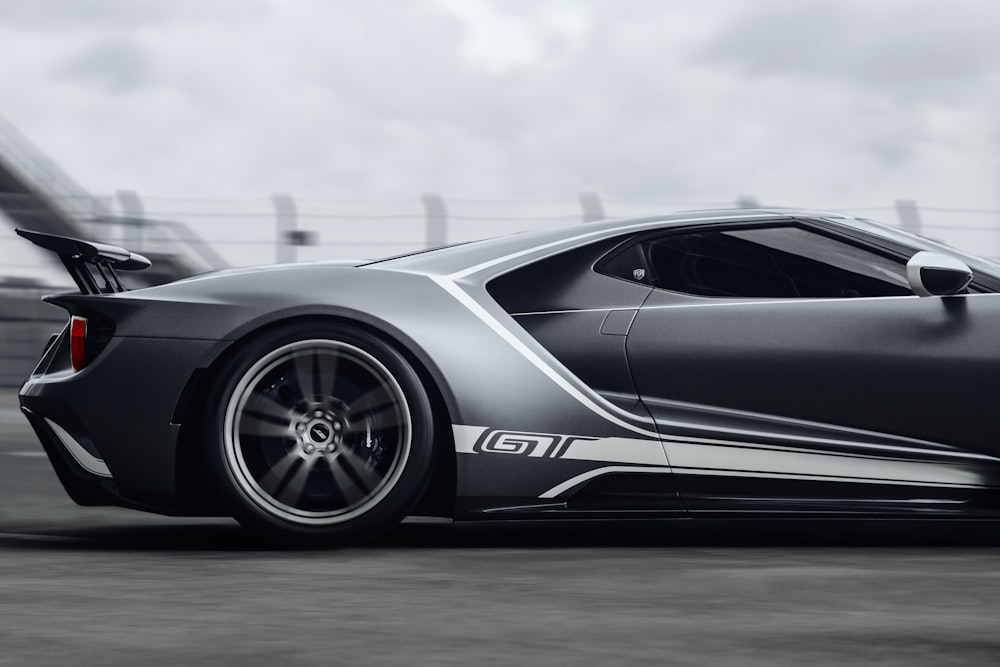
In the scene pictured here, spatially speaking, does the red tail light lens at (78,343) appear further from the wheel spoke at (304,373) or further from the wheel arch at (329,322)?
the wheel spoke at (304,373)

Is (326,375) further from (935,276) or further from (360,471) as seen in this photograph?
(935,276)

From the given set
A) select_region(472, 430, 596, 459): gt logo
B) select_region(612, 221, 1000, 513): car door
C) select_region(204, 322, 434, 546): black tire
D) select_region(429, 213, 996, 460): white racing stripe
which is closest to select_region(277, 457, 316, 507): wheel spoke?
select_region(204, 322, 434, 546): black tire

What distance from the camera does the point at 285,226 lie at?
13.8 metres

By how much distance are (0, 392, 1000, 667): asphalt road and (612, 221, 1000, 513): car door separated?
21 centimetres

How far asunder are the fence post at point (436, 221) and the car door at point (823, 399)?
8605 millimetres

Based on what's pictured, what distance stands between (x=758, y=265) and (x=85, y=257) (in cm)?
213

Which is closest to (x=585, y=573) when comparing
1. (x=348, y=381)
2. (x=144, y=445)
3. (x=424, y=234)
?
(x=348, y=381)

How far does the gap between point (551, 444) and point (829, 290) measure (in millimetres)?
1010

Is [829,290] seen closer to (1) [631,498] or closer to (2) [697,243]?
(2) [697,243]

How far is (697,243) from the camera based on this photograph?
4.96m

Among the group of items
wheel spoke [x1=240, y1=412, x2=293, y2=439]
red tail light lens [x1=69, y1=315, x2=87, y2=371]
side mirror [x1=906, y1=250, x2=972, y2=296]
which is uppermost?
side mirror [x1=906, y1=250, x2=972, y2=296]

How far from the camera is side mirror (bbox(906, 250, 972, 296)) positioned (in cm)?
478

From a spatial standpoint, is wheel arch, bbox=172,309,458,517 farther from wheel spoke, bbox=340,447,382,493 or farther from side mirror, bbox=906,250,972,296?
side mirror, bbox=906,250,972,296

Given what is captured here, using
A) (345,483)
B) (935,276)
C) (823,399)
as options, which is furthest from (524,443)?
(935,276)
